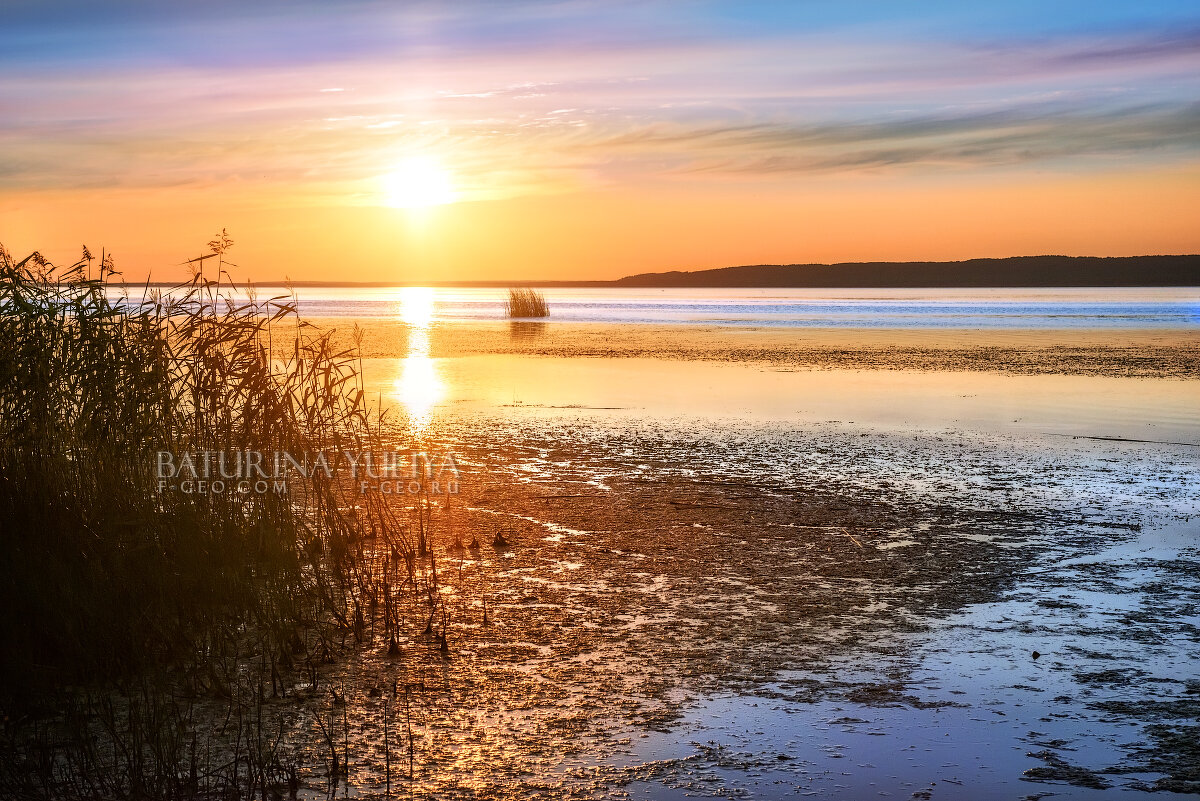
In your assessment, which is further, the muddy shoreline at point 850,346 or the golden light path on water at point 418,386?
the muddy shoreline at point 850,346

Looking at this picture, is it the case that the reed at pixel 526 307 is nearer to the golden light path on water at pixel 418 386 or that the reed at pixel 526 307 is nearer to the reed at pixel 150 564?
the golden light path on water at pixel 418 386

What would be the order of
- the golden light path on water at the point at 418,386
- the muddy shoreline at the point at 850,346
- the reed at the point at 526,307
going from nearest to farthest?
the golden light path on water at the point at 418,386 < the muddy shoreline at the point at 850,346 < the reed at the point at 526,307

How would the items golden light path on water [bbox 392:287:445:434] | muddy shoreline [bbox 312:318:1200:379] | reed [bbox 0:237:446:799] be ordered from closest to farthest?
reed [bbox 0:237:446:799] → golden light path on water [bbox 392:287:445:434] → muddy shoreline [bbox 312:318:1200:379]

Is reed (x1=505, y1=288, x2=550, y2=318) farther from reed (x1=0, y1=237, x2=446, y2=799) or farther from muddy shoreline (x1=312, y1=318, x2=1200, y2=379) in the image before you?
reed (x1=0, y1=237, x2=446, y2=799)

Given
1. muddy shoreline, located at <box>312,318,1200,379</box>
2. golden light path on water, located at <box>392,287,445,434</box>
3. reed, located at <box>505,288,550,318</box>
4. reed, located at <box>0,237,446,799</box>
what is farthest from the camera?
reed, located at <box>505,288,550,318</box>

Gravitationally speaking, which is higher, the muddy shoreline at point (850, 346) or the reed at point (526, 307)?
the reed at point (526, 307)

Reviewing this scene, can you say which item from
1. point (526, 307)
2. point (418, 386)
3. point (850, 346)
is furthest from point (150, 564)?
point (526, 307)

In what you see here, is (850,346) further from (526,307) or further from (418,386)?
(526,307)

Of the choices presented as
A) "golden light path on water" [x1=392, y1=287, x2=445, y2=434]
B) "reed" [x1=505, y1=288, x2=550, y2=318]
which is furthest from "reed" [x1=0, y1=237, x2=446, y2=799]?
"reed" [x1=505, y1=288, x2=550, y2=318]

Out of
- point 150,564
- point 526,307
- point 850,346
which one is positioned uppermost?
point 526,307

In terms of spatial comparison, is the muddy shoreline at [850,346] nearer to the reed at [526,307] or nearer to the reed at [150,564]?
the reed at [526,307]

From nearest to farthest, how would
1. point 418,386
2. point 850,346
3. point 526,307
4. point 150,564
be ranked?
point 150,564, point 418,386, point 850,346, point 526,307

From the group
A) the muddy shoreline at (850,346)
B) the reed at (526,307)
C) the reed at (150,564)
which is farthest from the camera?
the reed at (526,307)

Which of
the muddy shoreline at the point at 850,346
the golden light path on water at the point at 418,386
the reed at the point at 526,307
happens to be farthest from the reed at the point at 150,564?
the reed at the point at 526,307
